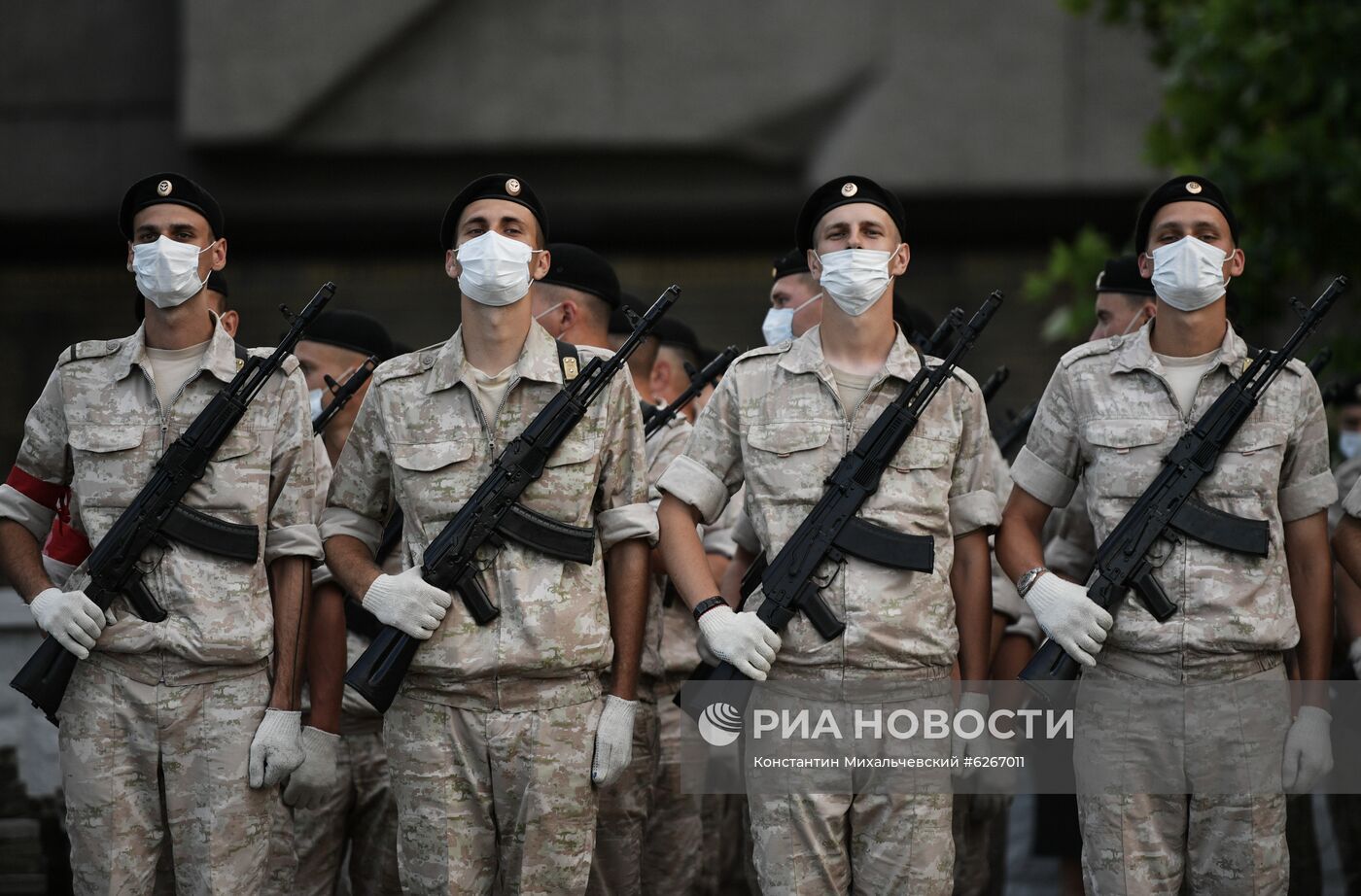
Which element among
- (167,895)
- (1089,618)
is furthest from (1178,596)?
(167,895)

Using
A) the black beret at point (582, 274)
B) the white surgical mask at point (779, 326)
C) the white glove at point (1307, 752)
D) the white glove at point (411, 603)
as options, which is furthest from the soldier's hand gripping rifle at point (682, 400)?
the white glove at point (1307, 752)

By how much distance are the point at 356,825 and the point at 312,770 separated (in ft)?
3.26

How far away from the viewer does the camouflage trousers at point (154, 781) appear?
4238 mm

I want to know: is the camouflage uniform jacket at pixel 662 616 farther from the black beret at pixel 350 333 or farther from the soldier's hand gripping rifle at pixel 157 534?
the soldier's hand gripping rifle at pixel 157 534

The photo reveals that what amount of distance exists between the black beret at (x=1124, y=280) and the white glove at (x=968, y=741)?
6.53 feet

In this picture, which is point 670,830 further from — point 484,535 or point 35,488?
point 35,488

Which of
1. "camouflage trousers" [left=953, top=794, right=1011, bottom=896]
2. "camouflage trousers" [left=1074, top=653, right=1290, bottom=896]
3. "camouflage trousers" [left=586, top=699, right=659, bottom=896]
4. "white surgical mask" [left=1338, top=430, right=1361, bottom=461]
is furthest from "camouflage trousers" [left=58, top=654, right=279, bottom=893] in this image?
"white surgical mask" [left=1338, top=430, right=1361, bottom=461]

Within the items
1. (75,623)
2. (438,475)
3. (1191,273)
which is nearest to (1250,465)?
(1191,273)

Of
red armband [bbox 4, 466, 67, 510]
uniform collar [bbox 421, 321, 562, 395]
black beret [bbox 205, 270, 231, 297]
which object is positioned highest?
black beret [bbox 205, 270, 231, 297]

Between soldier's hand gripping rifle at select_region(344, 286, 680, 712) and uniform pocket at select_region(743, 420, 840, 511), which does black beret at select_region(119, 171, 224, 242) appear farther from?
uniform pocket at select_region(743, 420, 840, 511)

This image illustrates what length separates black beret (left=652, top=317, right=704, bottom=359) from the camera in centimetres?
695

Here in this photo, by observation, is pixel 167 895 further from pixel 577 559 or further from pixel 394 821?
pixel 577 559

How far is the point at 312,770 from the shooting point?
4500 millimetres

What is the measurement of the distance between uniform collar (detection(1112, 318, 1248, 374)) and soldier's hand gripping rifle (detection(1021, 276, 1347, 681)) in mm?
102
